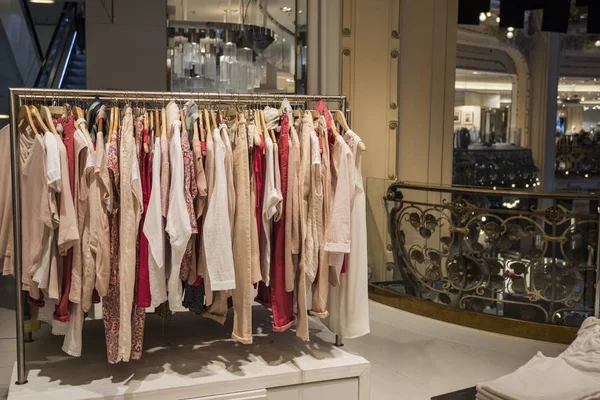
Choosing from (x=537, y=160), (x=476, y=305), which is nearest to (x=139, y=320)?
(x=476, y=305)

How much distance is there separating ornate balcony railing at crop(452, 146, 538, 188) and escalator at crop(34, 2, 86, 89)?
14.9 feet

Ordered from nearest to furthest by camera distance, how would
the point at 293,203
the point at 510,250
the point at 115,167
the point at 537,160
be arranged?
the point at 115,167, the point at 293,203, the point at 510,250, the point at 537,160

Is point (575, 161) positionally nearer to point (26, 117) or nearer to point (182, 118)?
point (182, 118)

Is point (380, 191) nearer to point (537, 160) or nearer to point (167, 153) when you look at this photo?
point (167, 153)

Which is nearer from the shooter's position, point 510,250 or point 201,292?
point 201,292

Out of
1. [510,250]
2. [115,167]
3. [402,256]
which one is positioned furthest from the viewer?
[402,256]

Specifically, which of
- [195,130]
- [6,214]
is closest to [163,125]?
[195,130]

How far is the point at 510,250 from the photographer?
15.2ft

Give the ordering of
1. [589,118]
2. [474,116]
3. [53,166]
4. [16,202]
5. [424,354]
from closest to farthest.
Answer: [53,166], [16,202], [424,354], [474,116], [589,118]

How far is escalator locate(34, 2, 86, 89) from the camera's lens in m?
6.85

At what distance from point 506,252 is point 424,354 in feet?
3.68

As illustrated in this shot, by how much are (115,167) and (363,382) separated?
1.53m

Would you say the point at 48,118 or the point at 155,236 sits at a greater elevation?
the point at 48,118

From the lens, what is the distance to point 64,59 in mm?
6988
